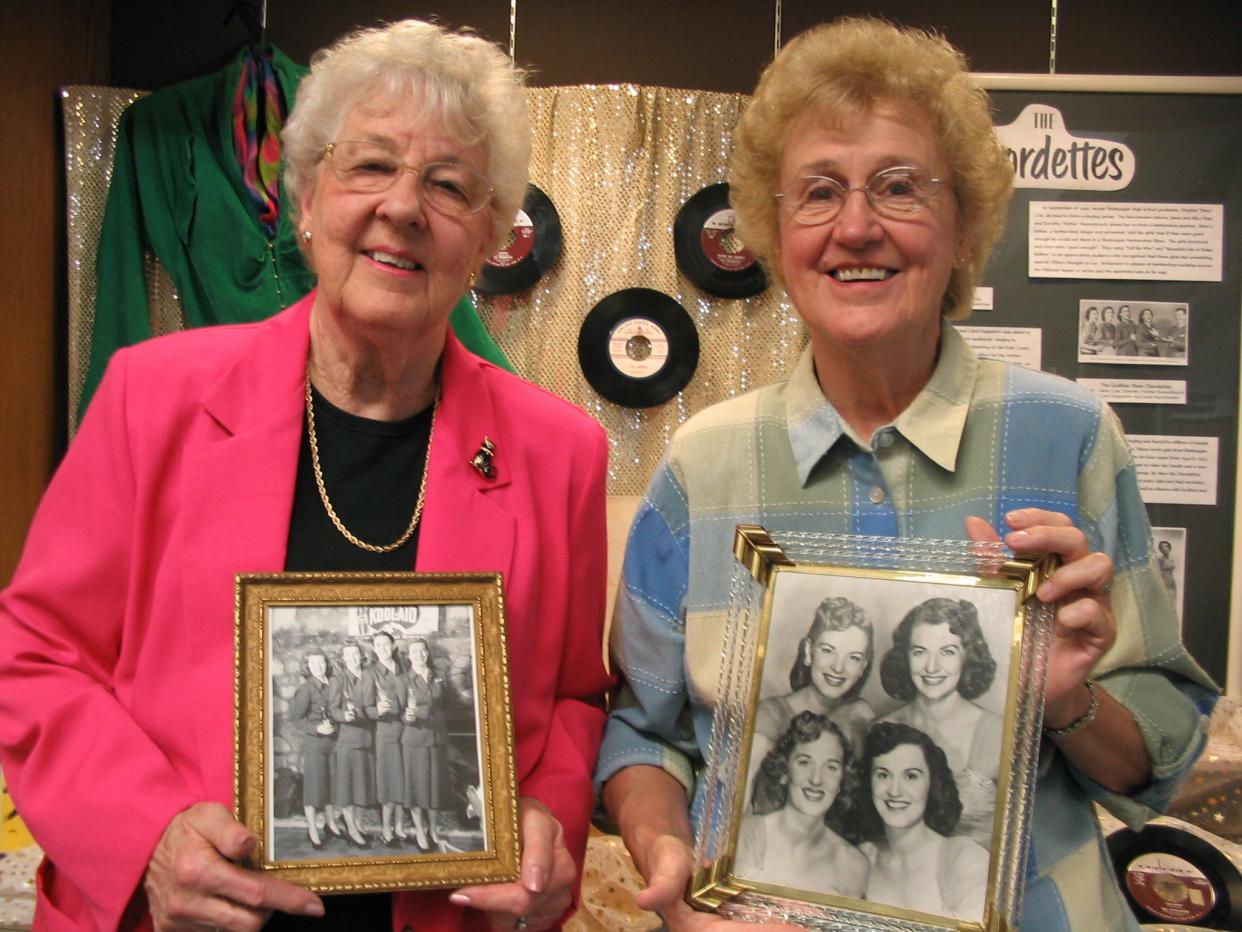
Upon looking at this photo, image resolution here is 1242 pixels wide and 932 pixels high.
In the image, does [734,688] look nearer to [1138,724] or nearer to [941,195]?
[1138,724]

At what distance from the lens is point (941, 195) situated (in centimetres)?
150

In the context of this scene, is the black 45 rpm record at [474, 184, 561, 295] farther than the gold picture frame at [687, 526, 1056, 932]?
Yes

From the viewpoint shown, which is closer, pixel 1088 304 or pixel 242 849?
pixel 242 849

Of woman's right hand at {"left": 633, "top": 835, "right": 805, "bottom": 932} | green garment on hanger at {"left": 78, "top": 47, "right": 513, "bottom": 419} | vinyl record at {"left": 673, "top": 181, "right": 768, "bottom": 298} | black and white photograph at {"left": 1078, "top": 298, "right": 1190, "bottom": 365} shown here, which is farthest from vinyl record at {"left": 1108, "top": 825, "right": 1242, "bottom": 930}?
green garment on hanger at {"left": 78, "top": 47, "right": 513, "bottom": 419}

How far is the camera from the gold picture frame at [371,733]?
1.26 metres

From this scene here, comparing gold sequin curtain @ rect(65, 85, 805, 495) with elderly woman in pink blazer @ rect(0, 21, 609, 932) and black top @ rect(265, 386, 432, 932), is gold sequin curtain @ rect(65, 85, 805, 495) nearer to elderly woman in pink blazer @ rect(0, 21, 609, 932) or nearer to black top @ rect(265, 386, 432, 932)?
elderly woman in pink blazer @ rect(0, 21, 609, 932)

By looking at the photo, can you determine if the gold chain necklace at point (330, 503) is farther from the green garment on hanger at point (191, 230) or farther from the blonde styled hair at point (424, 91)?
the green garment on hanger at point (191, 230)

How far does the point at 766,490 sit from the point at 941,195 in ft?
1.58

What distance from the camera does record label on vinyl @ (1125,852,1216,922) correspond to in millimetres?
2551

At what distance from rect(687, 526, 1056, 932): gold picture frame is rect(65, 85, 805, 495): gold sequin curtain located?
226cm

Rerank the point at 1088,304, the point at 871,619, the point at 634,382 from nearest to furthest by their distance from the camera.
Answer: the point at 871,619, the point at 1088,304, the point at 634,382

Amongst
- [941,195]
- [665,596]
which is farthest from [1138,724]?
Result: [941,195]

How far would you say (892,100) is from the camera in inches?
58.8

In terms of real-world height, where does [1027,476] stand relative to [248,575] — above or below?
above
